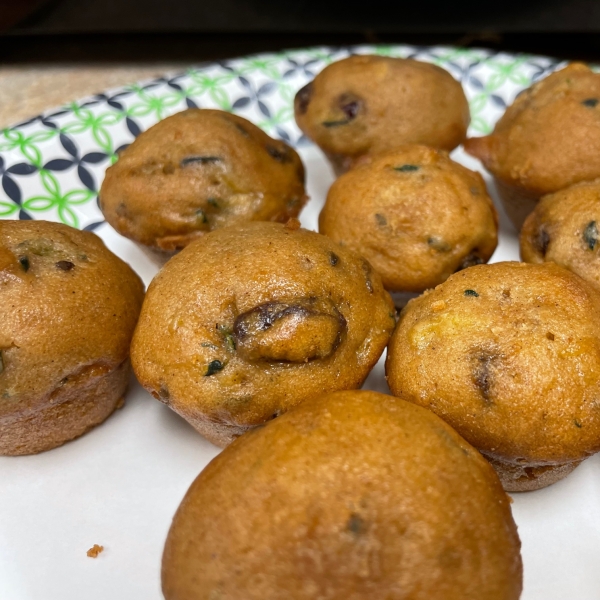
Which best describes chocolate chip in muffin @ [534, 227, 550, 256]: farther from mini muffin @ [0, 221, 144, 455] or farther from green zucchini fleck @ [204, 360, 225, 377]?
mini muffin @ [0, 221, 144, 455]

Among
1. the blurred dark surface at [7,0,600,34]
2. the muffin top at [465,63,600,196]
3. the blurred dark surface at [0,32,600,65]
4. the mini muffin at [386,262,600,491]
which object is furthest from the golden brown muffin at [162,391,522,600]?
the blurred dark surface at [0,32,600,65]

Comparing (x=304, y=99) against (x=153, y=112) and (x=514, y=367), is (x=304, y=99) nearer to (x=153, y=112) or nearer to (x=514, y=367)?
(x=153, y=112)

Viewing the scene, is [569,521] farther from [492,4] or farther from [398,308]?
[492,4]

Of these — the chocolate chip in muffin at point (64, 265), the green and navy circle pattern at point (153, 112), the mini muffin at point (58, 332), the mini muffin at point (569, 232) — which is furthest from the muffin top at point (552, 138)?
the chocolate chip in muffin at point (64, 265)

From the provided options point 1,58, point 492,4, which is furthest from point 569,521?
point 1,58

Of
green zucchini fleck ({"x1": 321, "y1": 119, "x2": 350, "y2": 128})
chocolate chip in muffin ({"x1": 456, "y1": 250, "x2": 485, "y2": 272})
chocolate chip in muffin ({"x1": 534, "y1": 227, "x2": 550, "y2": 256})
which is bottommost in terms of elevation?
chocolate chip in muffin ({"x1": 456, "y1": 250, "x2": 485, "y2": 272})

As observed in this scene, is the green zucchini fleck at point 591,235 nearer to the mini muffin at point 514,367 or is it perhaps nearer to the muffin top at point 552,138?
the mini muffin at point 514,367
